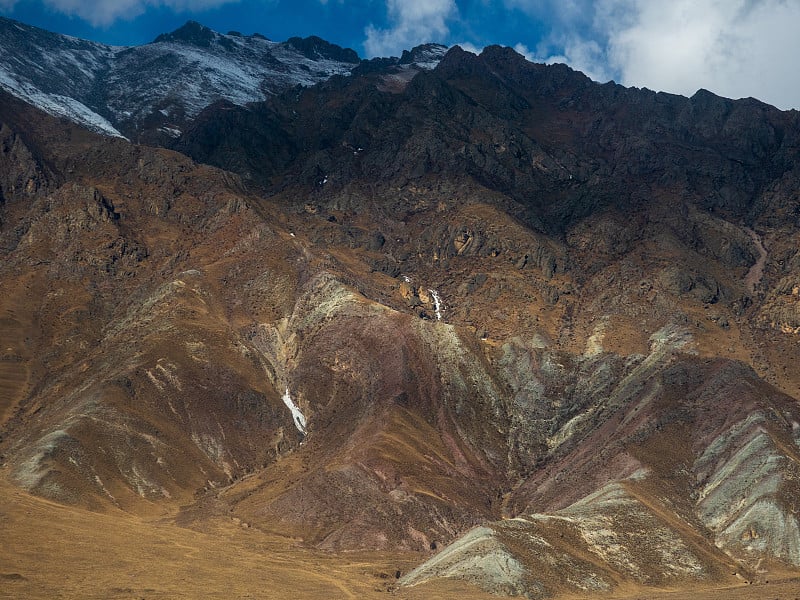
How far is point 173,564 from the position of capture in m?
128

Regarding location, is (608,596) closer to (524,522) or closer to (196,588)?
(524,522)

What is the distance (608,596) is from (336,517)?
58.3 meters

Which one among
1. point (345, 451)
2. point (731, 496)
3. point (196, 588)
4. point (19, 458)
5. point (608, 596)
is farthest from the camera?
point (345, 451)

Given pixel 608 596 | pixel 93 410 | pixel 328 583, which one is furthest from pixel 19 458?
pixel 608 596

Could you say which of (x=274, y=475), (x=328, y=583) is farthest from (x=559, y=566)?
(x=274, y=475)

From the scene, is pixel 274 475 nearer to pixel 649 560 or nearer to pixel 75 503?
pixel 75 503

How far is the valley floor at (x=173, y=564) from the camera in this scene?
369 ft

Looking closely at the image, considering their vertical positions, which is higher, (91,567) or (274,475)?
(274,475)

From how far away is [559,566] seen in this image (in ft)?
438

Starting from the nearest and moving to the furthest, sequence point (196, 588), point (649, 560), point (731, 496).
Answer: point (196, 588) → point (649, 560) → point (731, 496)

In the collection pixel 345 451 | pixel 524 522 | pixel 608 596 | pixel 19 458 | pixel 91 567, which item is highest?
pixel 19 458

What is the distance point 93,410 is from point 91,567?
7906cm

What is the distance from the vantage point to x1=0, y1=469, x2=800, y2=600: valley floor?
11250cm

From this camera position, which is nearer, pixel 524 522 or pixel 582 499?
pixel 524 522
